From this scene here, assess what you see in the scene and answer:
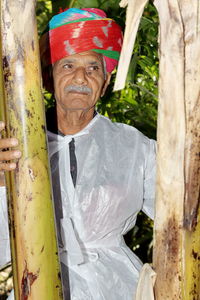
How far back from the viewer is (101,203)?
4.46ft

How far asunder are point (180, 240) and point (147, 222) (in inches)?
59.4

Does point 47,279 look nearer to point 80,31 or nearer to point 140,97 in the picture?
point 80,31

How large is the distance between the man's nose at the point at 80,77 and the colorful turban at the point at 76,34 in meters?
0.04

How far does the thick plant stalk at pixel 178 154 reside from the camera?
90 centimetres

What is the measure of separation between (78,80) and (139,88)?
0.82 metres

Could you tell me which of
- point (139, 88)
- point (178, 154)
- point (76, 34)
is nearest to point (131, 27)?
point (178, 154)

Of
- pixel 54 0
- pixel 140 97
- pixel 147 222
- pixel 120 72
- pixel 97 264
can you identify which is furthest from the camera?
pixel 147 222

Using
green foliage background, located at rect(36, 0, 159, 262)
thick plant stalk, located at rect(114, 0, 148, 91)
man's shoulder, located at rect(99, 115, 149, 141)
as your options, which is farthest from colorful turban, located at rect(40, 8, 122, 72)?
thick plant stalk, located at rect(114, 0, 148, 91)

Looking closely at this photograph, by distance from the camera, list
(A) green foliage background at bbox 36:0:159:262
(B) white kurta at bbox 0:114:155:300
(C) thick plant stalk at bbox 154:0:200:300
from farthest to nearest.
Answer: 1. (A) green foliage background at bbox 36:0:159:262
2. (B) white kurta at bbox 0:114:155:300
3. (C) thick plant stalk at bbox 154:0:200:300

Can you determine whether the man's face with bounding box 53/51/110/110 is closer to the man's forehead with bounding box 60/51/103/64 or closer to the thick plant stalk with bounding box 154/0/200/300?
the man's forehead with bounding box 60/51/103/64

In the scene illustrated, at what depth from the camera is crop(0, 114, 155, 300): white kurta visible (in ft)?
4.30

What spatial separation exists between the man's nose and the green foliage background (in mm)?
338

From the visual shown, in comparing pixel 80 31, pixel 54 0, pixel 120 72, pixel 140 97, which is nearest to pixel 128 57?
pixel 120 72

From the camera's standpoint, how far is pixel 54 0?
1.88 m
